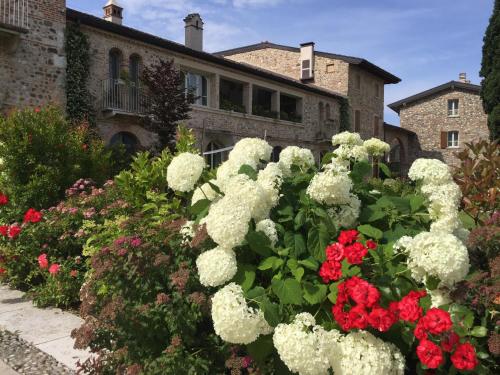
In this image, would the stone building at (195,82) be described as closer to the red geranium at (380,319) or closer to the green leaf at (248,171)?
the green leaf at (248,171)

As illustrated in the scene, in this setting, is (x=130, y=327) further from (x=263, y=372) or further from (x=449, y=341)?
(x=449, y=341)

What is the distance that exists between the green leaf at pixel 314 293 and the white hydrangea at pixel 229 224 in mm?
436

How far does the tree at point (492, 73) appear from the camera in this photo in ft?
75.3

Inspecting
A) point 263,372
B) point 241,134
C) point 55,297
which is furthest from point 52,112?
point 241,134

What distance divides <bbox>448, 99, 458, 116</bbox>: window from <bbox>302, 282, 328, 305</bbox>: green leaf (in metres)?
36.5

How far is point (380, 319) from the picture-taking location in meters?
1.96

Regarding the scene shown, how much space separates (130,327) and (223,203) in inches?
39.2

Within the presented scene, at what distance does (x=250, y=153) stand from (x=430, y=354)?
5.88 ft

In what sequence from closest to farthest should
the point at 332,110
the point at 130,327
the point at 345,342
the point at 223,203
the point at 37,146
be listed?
1. the point at 345,342
2. the point at 223,203
3. the point at 130,327
4. the point at 37,146
5. the point at 332,110

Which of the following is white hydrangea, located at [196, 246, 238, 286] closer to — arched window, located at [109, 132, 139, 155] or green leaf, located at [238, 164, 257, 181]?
green leaf, located at [238, 164, 257, 181]

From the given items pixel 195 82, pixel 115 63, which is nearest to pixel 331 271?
pixel 115 63

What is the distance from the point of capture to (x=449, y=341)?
1978 millimetres

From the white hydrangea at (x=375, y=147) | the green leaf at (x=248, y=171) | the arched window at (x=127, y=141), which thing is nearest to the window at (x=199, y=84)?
the arched window at (x=127, y=141)

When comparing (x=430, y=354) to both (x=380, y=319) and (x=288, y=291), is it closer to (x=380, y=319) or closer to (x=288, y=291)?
(x=380, y=319)
